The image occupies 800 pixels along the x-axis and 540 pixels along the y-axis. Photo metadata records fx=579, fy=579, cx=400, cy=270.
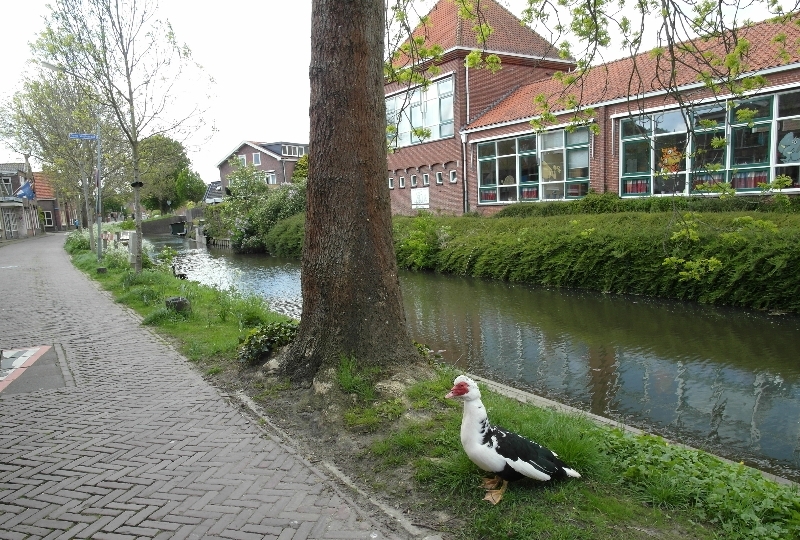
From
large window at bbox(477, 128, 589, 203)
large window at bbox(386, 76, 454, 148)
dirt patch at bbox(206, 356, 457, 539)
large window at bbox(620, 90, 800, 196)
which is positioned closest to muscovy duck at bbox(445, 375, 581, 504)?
dirt patch at bbox(206, 356, 457, 539)

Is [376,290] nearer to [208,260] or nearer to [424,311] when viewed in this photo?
[424,311]

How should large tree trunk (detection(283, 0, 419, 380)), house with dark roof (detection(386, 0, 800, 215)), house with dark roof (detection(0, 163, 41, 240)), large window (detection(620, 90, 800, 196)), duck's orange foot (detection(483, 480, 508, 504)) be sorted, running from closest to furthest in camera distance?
duck's orange foot (detection(483, 480, 508, 504)) → large tree trunk (detection(283, 0, 419, 380)) → large window (detection(620, 90, 800, 196)) → house with dark roof (detection(386, 0, 800, 215)) → house with dark roof (detection(0, 163, 41, 240))

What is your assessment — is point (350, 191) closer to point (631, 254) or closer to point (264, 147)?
point (631, 254)

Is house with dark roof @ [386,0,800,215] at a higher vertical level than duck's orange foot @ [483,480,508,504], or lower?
higher

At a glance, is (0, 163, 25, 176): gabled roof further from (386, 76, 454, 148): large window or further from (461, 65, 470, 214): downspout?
(461, 65, 470, 214): downspout

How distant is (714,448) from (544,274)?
10.9 m

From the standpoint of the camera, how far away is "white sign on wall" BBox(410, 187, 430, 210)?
29.3 m

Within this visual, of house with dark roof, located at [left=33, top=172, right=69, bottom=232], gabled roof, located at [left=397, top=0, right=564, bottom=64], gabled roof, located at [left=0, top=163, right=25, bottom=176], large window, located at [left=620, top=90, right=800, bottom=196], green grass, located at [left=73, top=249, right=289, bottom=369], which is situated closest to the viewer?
green grass, located at [left=73, top=249, right=289, bottom=369]

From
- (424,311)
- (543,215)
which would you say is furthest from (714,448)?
(543,215)

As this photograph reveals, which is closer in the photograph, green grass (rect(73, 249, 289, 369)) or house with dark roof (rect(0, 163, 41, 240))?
green grass (rect(73, 249, 289, 369))

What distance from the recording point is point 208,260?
31734mm

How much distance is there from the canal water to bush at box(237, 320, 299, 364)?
3.24 m

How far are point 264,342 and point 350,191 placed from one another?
245 cm

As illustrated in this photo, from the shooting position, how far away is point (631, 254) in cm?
1441
